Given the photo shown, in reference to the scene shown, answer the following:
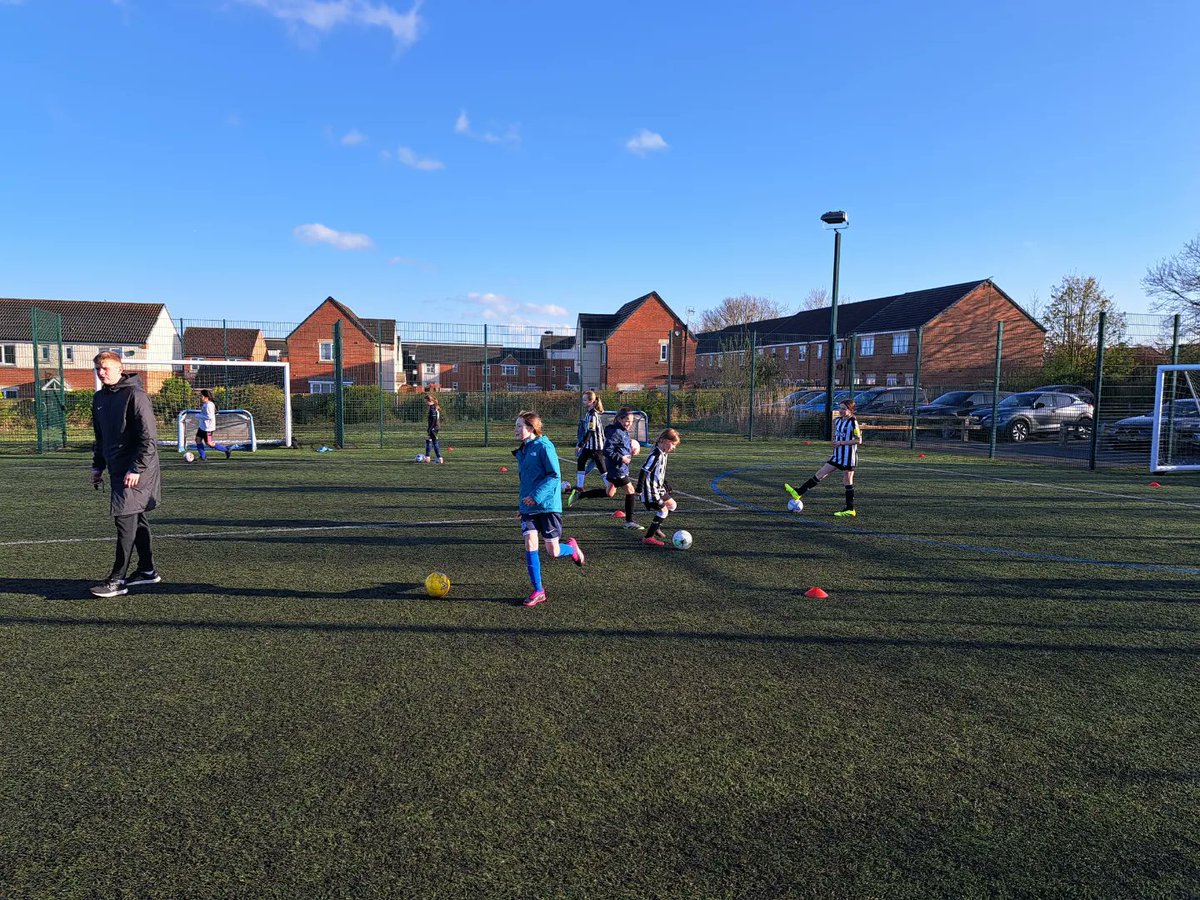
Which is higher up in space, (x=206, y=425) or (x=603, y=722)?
(x=206, y=425)

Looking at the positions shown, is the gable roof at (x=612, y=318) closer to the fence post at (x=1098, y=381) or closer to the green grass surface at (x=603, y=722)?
the fence post at (x=1098, y=381)

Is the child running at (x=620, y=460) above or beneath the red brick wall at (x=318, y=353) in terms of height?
beneath

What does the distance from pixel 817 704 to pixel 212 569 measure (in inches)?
235

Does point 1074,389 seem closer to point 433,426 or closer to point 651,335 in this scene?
point 433,426

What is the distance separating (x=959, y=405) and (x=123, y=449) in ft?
96.3

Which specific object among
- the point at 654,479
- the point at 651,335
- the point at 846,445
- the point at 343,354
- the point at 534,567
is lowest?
the point at 534,567

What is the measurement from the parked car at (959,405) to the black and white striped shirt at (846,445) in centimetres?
1773

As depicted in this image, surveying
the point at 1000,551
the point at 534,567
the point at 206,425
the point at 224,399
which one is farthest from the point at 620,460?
the point at 224,399

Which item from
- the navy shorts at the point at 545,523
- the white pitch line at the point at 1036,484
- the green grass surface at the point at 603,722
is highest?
the navy shorts at the point at 545,523

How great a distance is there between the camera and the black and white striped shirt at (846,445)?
11270 mm

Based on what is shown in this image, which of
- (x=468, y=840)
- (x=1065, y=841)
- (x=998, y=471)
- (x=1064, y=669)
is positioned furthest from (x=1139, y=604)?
(x=998, y=471)

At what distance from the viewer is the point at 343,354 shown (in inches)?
1315

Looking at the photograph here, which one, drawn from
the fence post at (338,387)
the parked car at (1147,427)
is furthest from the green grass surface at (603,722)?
the fence post at (338,387)

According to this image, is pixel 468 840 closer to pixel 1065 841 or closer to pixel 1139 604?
pixel 1065 841
